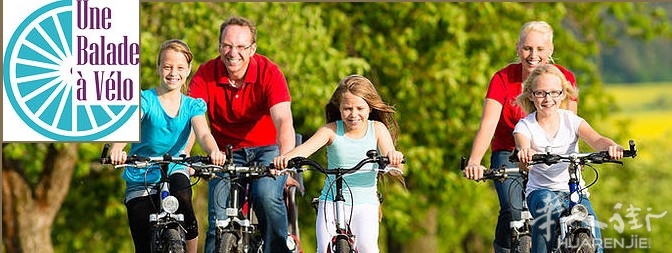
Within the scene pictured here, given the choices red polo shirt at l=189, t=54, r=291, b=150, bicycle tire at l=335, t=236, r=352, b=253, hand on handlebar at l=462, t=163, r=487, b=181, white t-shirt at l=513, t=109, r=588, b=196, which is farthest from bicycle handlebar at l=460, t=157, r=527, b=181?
red polo shirt at l=189, t=54, r=291, b=150

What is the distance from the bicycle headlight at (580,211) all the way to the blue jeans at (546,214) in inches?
4.8

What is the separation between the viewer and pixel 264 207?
425 inches

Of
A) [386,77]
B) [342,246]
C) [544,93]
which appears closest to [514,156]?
[544,93]

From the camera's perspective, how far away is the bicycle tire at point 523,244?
36.3 ft

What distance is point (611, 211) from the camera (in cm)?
4578

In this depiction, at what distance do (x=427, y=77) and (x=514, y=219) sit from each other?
12.2 meters

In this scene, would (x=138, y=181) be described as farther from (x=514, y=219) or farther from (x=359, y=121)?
(x=514, y=219)

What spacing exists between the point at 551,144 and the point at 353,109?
1.29 metres

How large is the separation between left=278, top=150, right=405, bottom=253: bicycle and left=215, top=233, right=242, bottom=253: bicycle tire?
1.72 feet

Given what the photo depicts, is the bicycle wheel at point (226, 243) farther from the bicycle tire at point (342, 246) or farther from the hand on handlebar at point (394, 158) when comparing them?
the hand on handlebar at point (394, 158)

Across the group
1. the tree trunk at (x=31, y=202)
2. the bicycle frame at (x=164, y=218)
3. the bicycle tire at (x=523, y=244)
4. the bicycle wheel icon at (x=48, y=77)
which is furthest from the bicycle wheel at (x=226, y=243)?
the tree trunk at (x=31, y=202)

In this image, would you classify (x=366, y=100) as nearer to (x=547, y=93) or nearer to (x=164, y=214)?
(x=547, y=93)

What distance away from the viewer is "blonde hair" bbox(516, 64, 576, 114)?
34.1 feet

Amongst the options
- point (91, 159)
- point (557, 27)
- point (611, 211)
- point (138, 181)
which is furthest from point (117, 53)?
point (611, 211)
